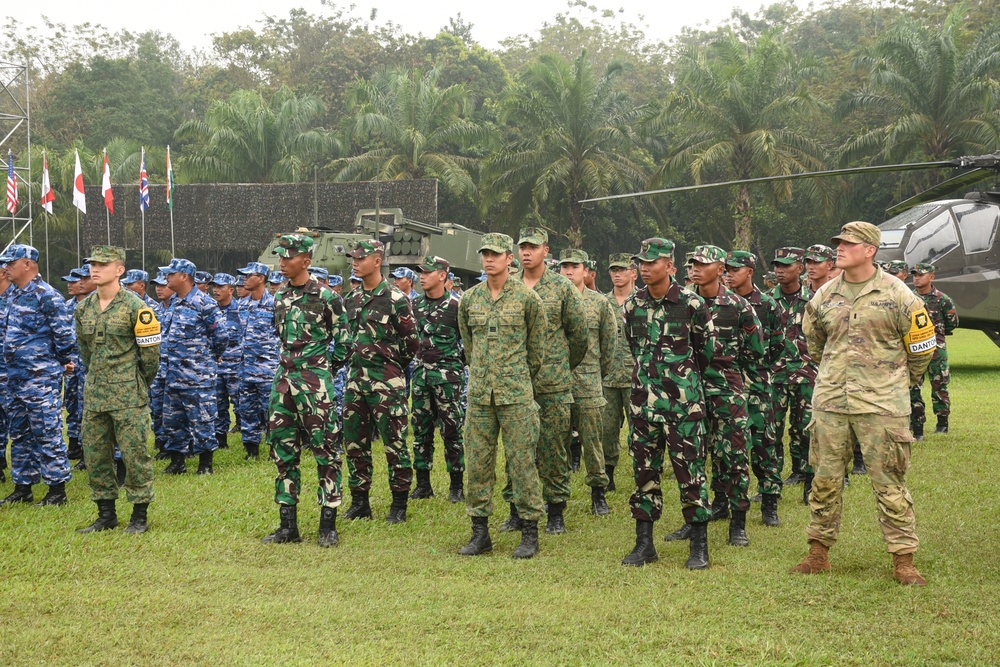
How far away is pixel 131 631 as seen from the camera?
4.93m

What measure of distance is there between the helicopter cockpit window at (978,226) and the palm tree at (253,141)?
24.4 m

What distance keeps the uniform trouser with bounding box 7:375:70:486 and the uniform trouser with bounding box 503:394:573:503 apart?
12.3ft

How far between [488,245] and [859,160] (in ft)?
93.0

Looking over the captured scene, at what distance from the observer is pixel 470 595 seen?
18.0 feet

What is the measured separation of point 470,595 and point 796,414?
3605 millimetres

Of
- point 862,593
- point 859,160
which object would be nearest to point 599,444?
point 862,593

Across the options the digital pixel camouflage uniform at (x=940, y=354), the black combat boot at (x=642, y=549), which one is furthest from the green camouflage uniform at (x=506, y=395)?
the digital pixel camouflage uniform at (x=940, y=354)

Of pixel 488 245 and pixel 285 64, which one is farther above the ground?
pixel 285 64

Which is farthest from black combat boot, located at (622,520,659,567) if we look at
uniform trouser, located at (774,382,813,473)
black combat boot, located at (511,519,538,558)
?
uniform trouser, located at (774,382,813,473)

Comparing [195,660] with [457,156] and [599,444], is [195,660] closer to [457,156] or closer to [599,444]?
[599,444]

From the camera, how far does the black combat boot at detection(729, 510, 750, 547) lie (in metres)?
6.60

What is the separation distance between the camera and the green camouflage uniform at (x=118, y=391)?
22.8 feet

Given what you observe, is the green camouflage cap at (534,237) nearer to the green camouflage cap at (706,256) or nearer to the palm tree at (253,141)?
the green camouflage cap at (706,256)

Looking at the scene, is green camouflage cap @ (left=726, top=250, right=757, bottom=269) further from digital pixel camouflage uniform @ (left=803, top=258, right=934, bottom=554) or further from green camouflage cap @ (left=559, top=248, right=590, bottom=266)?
digital pixel camouflage uniform @ (left=803, top=258, right=934, bottom=554)
